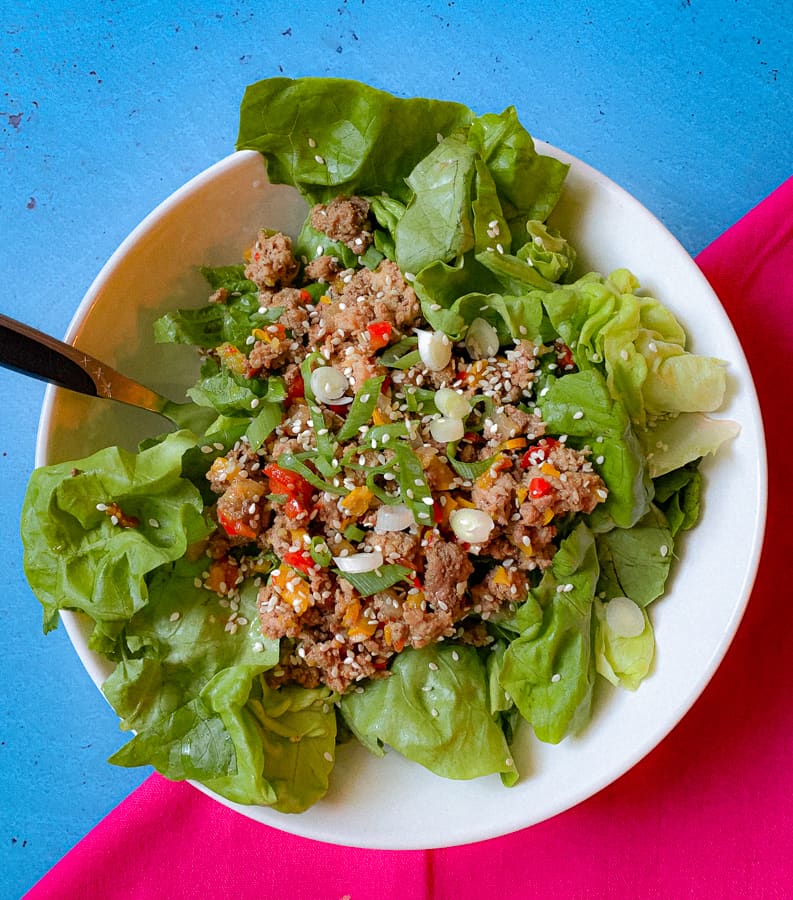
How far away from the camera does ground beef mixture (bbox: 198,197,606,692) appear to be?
80.5 inches

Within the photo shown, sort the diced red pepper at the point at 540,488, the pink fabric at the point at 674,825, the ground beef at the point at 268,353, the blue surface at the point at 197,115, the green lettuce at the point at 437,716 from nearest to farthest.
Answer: the diced red pepper at the point at 540,488, the green lettuce at the point at 437,716, the ground beef at the point at 268,353, the pink fabric at the point at 674,825, the blue surface at the point at 197,115

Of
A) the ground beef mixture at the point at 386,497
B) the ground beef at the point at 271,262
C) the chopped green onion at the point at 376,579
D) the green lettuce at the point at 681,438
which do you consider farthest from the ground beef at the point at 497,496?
the ground beef at the point at 271,262

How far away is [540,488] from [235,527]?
0.76 m

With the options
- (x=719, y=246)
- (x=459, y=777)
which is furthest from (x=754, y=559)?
(x=719, y=246)

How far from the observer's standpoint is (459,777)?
2088mm

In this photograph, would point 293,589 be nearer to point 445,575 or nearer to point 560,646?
point 445,575

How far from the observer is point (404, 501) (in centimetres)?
207

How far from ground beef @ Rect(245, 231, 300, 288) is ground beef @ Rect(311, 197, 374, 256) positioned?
11 cm

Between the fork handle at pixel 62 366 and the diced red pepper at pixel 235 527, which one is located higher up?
the fork handle at pixel 62 366

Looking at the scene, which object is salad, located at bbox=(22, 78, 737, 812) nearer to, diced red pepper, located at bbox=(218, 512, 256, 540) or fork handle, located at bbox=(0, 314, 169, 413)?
diced red pepper, located at bbox=(218, 512, 256, 540)

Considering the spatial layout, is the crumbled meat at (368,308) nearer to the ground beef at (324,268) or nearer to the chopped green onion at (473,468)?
the ground beef at (324,268)

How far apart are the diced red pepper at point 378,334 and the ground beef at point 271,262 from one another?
0.34 meters

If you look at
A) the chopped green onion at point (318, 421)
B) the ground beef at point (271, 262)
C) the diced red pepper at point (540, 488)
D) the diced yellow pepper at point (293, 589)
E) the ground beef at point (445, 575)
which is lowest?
the ground beef at point (445, 575)

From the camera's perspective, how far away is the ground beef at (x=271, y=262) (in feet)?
7.54
